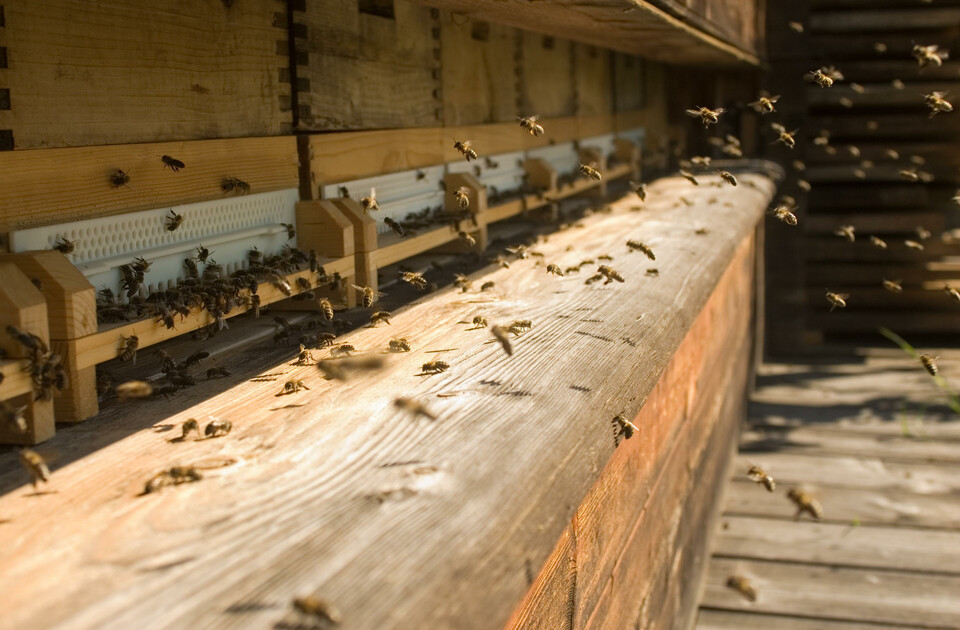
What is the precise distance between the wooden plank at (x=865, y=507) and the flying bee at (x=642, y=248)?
2631 mm

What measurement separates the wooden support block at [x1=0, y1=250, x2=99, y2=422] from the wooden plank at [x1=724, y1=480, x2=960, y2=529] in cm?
495

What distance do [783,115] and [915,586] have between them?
17.6ft

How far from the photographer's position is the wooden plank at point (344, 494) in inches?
48.5

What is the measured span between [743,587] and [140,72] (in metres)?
3.76

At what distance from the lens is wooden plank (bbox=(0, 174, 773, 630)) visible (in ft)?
4.04

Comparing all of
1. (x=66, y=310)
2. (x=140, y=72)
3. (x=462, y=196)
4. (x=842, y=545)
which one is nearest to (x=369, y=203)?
(x=462, y=196)

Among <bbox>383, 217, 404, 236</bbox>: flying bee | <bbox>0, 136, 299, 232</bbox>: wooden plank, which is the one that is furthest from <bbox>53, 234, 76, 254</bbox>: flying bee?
<bbox>383, 217, 404, 236</bbox>: flying bee

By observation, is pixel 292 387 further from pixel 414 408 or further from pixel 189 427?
pixel 414 408

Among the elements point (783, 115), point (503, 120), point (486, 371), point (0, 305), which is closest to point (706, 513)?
point (503, 120)

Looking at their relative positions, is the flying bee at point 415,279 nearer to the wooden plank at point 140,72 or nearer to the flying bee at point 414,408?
the wooden plank at point 140,72

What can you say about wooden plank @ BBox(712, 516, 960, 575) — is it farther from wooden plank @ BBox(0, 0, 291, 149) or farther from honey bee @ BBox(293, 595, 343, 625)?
honey bee @ BBox(293, 595, 343, 625)

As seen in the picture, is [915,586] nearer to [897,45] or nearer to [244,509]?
[244,509]

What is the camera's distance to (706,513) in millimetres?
5590

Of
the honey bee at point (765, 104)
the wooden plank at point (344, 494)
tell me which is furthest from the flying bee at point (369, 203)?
the honey bee at point (765, 104)
